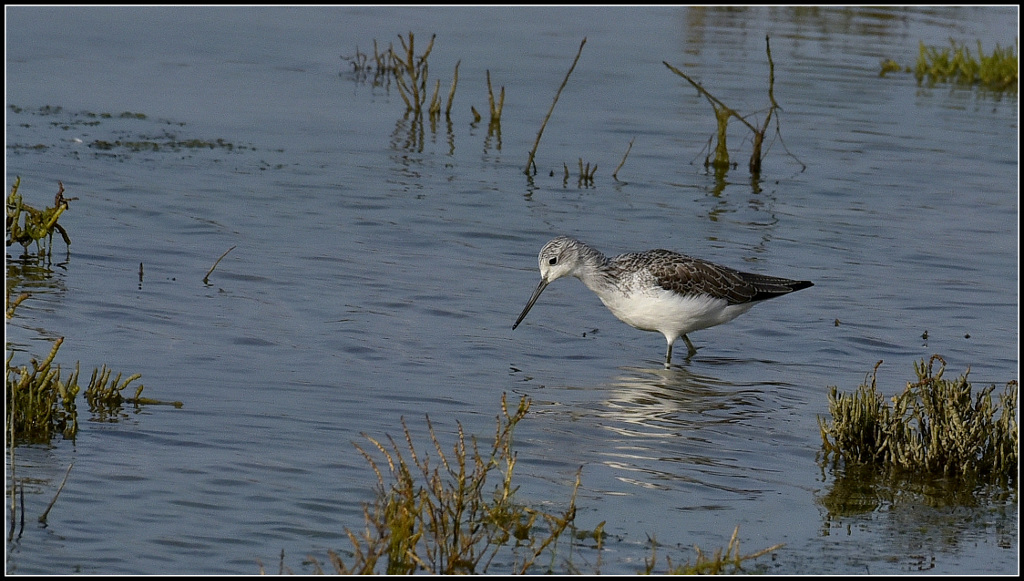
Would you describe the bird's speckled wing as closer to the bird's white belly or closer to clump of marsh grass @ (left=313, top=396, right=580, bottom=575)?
the bird's white belly

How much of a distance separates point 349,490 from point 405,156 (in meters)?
10.6

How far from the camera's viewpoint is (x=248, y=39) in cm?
2538

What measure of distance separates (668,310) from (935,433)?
2.97 metres

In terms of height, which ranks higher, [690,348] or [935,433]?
[935,433]

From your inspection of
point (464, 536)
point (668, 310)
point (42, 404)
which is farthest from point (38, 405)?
point (668, 310)

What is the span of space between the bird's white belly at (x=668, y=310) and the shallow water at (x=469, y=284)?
345mm

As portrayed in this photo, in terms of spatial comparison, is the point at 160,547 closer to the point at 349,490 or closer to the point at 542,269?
the point at 349,490

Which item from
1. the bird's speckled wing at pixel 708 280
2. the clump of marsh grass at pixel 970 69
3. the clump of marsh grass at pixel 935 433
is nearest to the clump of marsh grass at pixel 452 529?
the clump of marsh grass at pixel 935 433

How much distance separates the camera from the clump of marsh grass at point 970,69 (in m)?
24.2

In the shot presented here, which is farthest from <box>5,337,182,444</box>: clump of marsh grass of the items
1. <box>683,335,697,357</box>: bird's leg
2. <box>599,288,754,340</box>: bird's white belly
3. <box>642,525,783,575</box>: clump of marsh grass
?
<box>683,335,697,357</box>: bird's leg

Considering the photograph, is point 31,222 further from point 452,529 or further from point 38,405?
point 452,529

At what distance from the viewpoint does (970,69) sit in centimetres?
2448

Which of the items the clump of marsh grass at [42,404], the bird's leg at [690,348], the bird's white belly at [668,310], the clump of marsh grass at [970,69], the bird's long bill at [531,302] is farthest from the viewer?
the clump of marsh grass at [970,69]

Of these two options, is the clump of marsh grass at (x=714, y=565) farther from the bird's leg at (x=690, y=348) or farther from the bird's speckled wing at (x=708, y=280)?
the bird's leg at (x=690, y=348)
